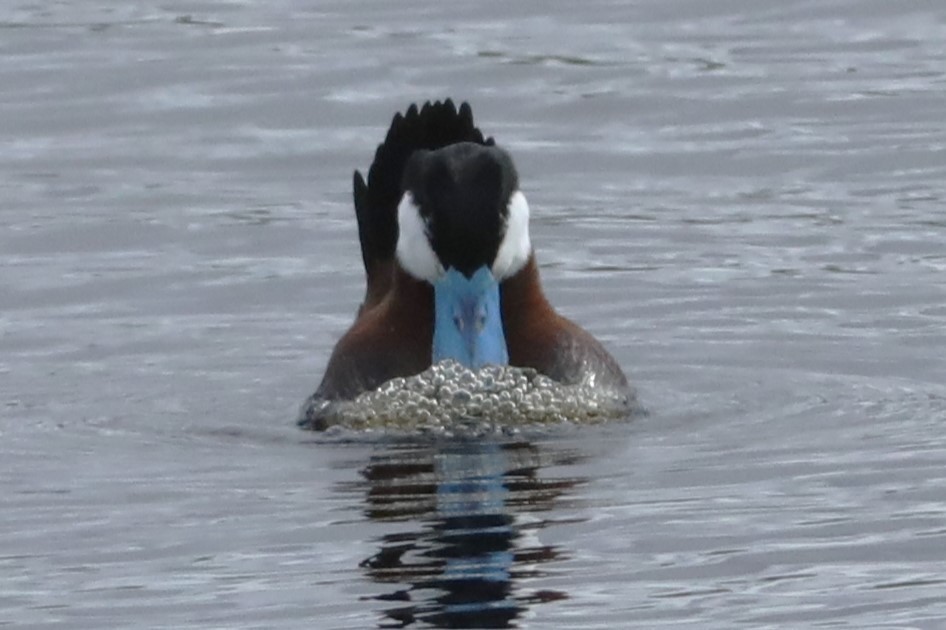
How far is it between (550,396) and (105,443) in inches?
76.4

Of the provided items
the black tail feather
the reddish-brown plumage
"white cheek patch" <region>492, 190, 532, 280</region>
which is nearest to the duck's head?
"white cheek patch" <region>492, 190, 532, 280</region>

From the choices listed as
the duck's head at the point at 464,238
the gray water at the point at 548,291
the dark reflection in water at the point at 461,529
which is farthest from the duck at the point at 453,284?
the dark reflection in water at the point at 461,529

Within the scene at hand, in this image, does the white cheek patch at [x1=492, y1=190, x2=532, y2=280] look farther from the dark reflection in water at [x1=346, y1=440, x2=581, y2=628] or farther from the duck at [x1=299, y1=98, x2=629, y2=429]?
the dark reflection in water at [x1=346, y1=440, x2=581, y2=628]

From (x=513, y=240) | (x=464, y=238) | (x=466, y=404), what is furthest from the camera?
(x=513, y=240)

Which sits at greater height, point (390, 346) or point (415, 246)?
point (415, 246)

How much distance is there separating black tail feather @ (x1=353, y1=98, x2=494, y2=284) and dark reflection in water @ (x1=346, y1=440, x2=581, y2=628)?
1649 millimetres

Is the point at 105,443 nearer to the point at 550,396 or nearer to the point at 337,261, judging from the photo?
the point at 550,396

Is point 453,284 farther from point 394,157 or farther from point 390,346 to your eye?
point 394,157

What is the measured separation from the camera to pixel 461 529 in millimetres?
10812

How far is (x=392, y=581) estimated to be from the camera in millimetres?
10000

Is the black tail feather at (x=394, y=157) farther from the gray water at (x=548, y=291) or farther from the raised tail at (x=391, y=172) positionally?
the gray water at (x=548, y=291)

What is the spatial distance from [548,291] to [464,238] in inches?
126

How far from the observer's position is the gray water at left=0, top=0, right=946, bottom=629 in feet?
33.2

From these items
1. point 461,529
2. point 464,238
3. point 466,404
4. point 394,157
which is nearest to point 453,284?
point 464,238
